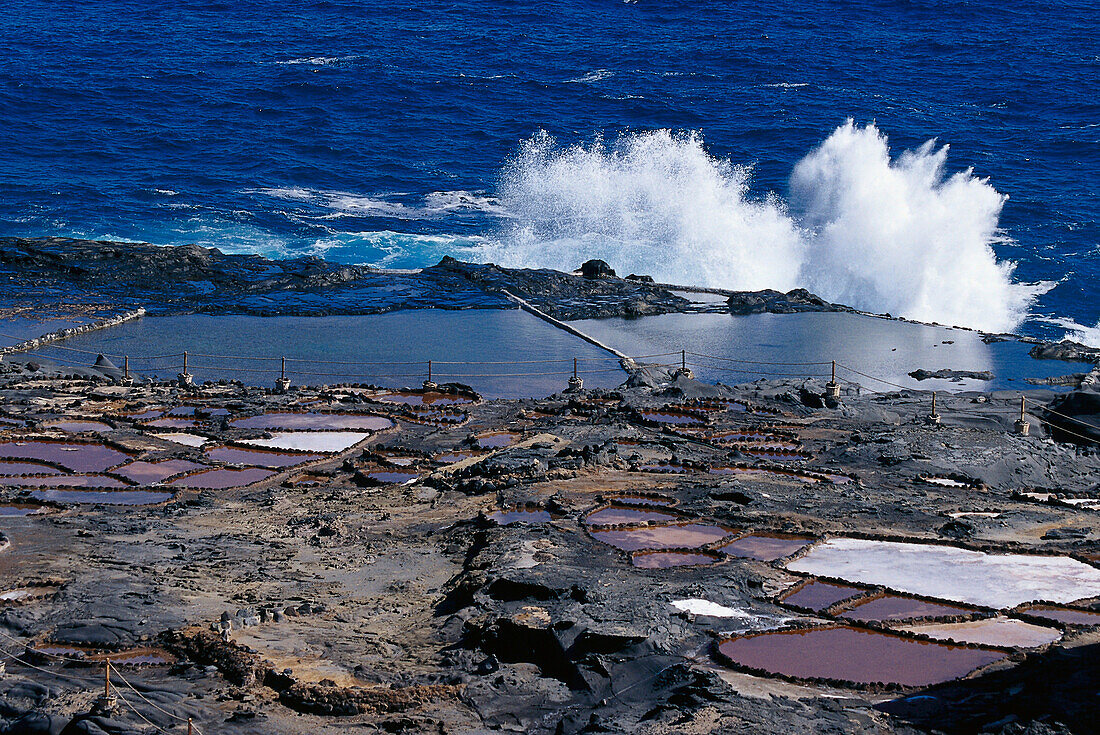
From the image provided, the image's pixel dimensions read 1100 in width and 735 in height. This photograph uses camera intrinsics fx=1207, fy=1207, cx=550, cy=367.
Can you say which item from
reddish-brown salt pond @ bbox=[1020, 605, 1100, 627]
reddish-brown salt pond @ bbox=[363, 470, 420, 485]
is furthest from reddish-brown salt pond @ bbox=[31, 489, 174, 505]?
reddish-brown salt pond @ bbox=[1020, 605, 1100, 627]

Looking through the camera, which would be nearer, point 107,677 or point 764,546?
point 107,677

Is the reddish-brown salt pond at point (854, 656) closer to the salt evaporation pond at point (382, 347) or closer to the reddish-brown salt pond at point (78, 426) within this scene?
the salt evaporation pond at point (382, 347)

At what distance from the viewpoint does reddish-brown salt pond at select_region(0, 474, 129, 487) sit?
18156 mm

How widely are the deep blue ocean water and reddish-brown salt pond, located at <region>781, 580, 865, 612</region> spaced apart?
23.4 m

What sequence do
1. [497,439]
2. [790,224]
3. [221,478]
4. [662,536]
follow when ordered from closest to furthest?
[662,536]
[221,478]
[497,439]
[790,224]

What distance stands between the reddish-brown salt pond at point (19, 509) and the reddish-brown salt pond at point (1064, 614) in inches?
512

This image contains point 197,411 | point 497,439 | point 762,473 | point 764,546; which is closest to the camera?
point 764,546

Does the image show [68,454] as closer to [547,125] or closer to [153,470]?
[153,470]

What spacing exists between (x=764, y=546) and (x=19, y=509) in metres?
10.4

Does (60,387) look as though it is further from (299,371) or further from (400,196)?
(400,196)

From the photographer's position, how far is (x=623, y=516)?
17.2m

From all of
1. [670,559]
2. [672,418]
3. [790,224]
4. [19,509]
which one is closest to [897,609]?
[670,559]

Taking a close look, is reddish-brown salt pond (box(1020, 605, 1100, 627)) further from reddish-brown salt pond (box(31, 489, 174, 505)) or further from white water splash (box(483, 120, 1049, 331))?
white water splash (box(483, 120, 1049, 331))

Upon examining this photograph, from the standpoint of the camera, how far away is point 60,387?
23672 millimetres
